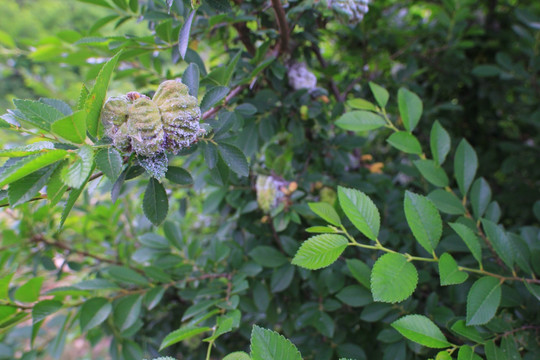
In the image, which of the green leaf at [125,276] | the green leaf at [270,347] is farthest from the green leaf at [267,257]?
the green leaf at [270,347]

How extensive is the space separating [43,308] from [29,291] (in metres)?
0.04

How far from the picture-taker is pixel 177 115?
509 mm

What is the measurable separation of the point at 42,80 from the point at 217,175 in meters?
2.06

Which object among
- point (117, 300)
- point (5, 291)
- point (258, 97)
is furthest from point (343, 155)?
point (5, 291)

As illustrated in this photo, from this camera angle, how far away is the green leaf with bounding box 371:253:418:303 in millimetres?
478

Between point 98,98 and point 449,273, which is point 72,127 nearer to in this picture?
point 98,98

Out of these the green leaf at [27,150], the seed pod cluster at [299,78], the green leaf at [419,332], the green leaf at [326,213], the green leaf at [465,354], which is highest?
the green leaf at [27,150]

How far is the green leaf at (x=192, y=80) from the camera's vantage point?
23.5 inches

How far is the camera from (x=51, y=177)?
0.48 metres

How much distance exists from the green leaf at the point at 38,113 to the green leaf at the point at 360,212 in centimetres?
43

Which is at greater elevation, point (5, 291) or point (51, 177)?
point (51, 177)

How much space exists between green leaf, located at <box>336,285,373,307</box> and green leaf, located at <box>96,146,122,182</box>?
0.50 metres

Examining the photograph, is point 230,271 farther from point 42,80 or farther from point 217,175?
point 42,80

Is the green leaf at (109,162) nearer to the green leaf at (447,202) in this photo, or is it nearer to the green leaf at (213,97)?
the green leaf at (213,97)
